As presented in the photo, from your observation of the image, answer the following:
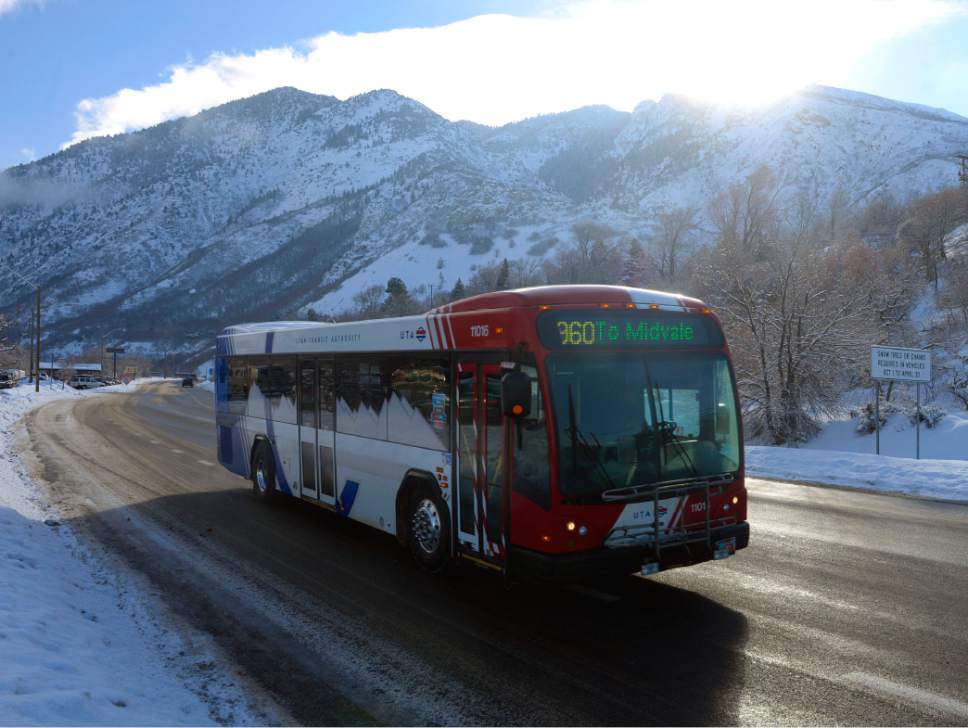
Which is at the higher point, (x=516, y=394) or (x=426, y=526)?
(x=516, y=394)

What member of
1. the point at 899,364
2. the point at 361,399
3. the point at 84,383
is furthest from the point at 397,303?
the point at 361,399

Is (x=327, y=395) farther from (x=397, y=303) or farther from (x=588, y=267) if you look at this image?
(x=588, y=267)

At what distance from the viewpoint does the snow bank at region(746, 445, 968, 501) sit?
14031 mm

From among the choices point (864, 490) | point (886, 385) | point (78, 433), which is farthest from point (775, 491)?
point (78, 433)

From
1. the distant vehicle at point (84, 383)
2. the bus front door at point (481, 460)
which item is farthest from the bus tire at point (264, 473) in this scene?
the distant vehicle at point (84, 383)

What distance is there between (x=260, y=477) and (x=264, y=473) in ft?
0.86

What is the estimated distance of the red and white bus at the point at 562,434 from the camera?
6.59 m

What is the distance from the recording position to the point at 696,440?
7.28 metres

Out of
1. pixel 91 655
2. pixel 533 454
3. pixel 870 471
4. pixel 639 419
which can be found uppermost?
pixel 639 419

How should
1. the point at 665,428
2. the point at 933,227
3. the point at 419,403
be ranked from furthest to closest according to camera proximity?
the point at 933,227 < the point at 419,403 < the point at 665,428

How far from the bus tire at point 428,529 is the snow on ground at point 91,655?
2552 mm

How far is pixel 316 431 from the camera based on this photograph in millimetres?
11062

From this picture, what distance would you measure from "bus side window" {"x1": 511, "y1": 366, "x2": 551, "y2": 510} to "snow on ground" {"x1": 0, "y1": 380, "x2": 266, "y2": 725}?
2.82 meters

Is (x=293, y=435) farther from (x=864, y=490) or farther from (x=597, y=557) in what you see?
(x=864, y=490)
